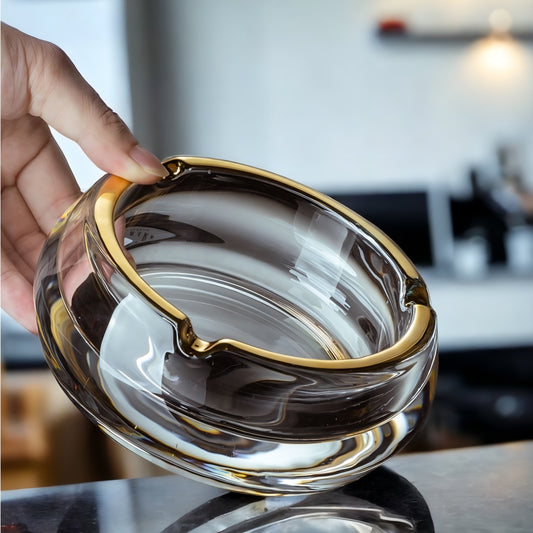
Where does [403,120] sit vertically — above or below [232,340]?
below

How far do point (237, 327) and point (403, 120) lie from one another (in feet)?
8.97

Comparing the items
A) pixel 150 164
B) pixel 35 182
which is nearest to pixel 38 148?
pixel 35 182

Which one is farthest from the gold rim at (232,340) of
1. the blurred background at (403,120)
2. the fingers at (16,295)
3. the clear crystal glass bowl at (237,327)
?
the blurred background at (403,120)

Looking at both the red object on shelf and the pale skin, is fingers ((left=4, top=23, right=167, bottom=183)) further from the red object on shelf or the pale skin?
the red object on shelf

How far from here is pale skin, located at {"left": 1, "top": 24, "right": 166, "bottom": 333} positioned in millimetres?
465

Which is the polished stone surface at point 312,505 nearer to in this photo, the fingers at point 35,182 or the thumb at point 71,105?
the thumb at point 71,105

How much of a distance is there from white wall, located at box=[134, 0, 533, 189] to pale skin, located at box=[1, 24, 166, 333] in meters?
2.34

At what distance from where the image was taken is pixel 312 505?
1.00 ft

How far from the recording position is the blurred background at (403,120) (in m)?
2.90

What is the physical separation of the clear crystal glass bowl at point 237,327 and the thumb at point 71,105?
0.09m

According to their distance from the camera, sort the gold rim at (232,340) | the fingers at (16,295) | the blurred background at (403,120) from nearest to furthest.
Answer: the gold rim at (232,340) → the fingers at (16,295) → the blurred background at (403,120)

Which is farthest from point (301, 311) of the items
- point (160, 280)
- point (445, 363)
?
point (445, 363)

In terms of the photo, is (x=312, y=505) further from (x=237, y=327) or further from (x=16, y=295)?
(x=16, y=295)

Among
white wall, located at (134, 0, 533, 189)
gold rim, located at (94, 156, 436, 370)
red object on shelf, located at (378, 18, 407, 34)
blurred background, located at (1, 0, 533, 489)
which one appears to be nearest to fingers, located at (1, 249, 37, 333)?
gold rim, located at (94, 156, 436, 370)
